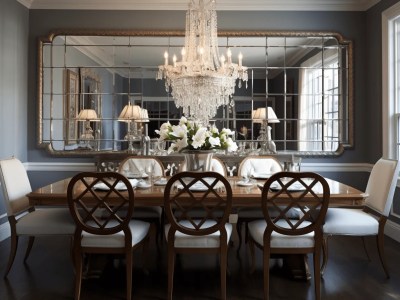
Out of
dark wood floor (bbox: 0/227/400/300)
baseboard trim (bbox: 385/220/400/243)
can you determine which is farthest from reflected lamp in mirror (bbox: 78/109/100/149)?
baseboard trim (bbox: 385/220/400/243)

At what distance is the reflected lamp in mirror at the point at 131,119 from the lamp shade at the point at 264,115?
1404 millimetres

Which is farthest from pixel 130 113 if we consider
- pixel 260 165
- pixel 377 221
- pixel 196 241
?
pixel 377 221

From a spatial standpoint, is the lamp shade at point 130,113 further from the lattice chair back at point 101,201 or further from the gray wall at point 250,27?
the lattice chair back at point 101,201

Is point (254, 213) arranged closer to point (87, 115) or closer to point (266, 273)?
point (266, 273)

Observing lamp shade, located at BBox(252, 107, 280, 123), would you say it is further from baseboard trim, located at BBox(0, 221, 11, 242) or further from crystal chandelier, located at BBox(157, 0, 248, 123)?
baseboard trim, located at BBox(0, 221, 11, 242)

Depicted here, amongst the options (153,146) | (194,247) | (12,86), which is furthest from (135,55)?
(194,247)

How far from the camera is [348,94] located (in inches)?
177

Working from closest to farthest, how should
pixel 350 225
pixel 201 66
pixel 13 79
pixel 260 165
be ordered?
1. pixel 350 225
2. pixel 201 66
3. pixel 260 165
4. pixel 13 79

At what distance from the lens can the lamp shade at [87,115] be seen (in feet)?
14.8

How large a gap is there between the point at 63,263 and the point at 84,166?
160cm

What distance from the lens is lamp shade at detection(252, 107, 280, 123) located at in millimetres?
4496

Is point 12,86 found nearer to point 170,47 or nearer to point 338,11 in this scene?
point 170,47

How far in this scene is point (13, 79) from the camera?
4.11 metres

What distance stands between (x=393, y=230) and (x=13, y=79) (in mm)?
4416
